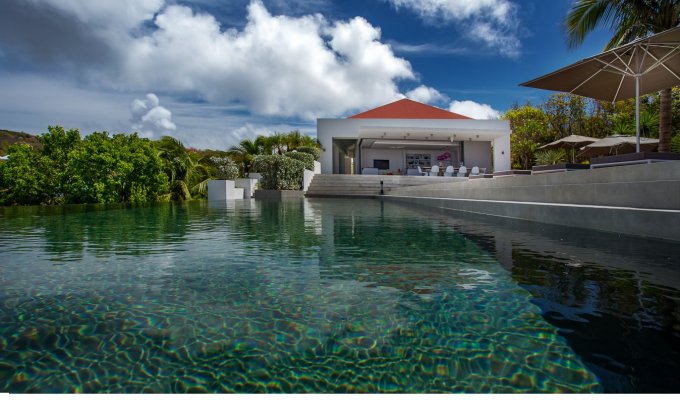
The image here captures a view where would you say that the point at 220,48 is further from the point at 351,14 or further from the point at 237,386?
the point at 237,386

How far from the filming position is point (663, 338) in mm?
1950

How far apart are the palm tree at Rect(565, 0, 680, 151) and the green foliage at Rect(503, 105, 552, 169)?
2047 centimetres

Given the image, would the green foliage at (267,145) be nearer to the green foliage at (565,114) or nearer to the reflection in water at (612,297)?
the green foliage at (565,114)

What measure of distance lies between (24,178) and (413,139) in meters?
25.7

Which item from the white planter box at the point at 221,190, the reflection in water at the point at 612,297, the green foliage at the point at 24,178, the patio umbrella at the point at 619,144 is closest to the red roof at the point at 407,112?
the white planter box at the point at 221,190

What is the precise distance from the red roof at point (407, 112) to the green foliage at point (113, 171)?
17.4m

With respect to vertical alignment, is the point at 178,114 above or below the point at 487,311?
above

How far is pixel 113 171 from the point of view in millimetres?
19891

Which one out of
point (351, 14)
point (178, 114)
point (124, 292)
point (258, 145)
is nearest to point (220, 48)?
point (351, 14)

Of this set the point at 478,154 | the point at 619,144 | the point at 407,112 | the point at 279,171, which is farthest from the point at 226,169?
the point at 478,154

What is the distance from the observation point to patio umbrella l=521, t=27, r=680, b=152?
682cm

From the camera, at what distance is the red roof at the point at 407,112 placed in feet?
108
